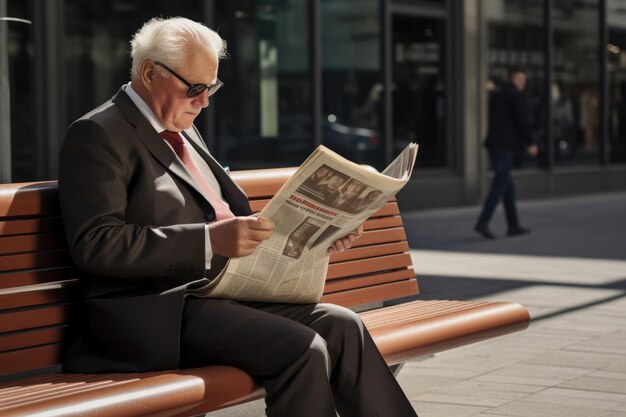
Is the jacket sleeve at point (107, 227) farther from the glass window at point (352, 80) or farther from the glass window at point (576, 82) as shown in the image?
the glass window at point (576, 82)

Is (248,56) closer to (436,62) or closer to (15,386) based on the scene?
(436,62)

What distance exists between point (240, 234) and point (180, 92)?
20.5 inches

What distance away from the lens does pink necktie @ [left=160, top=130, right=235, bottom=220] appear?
3941mm

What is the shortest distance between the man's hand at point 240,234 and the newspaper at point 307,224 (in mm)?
39

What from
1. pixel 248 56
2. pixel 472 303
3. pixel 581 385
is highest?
pixel 248 56

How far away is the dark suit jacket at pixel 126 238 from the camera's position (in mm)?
3574

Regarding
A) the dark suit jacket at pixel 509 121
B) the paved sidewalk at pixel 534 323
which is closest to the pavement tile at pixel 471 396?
the paved sidewalk at pixel 534 323

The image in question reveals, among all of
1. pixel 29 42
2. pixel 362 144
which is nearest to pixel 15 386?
pixel 29 42

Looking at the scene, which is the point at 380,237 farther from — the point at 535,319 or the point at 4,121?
the point at 535,319

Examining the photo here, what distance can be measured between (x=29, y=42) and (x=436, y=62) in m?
7.35

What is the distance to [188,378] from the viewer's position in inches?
136

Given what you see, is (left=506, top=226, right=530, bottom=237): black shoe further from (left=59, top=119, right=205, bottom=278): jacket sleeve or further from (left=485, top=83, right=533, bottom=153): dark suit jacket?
(left=59, top=119, right=205, bottom=278): jacket sleeve

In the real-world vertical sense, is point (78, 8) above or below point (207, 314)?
above

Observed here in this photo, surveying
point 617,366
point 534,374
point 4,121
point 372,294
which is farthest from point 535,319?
point 4,121
